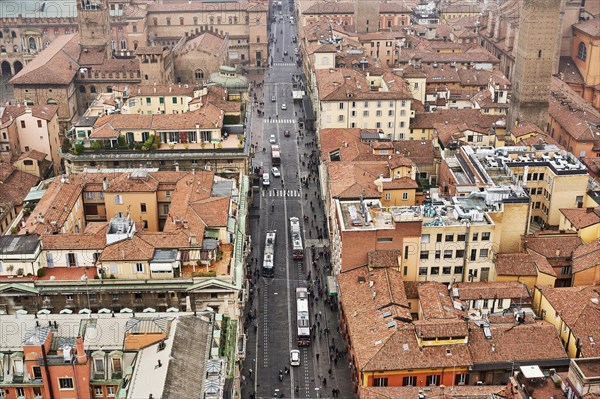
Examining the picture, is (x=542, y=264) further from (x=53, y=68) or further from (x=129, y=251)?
(x=53, y=68)

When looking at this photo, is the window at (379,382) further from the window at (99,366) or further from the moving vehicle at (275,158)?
→ the moving vehicle at (275,158)

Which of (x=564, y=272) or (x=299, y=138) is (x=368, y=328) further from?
A: (x=299, y=138)

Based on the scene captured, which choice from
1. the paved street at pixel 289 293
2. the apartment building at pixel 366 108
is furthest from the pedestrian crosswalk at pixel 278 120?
the apartment building at pixel 366 108

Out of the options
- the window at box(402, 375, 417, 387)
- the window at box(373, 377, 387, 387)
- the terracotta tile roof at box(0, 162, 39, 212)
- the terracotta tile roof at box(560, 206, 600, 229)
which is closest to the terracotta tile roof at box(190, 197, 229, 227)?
the window at box(373, 377, 387, 387)

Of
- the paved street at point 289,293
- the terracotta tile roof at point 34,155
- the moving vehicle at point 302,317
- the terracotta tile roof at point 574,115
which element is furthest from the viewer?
the terracotta tile roof at point 574,115

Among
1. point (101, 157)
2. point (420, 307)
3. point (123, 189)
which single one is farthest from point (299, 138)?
point (420, 307)

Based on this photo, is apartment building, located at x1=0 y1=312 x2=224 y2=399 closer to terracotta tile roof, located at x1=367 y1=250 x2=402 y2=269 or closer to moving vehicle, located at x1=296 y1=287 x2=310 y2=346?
moving vehicle, located at x1=296 y1=287 x2=310 y2=346
